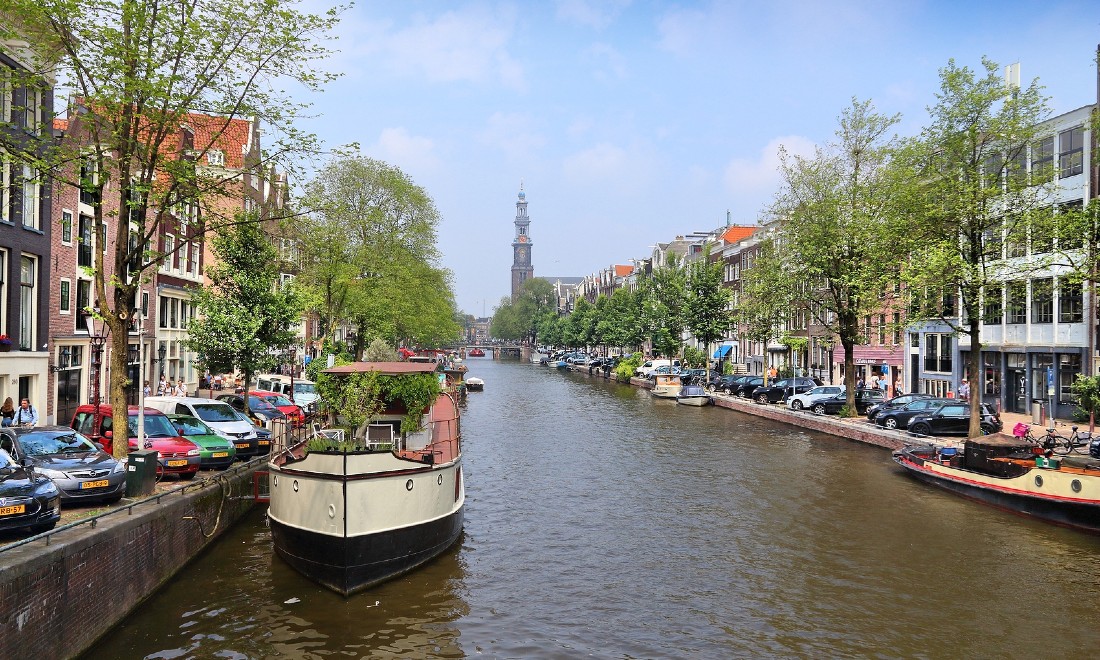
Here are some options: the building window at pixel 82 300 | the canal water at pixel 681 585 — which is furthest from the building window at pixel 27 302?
the canal water at pixel 681 585

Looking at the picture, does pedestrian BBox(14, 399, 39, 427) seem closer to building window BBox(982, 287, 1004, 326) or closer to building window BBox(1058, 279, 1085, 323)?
building window BBox(982, 287, 1004, 326)

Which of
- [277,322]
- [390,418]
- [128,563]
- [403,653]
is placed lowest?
[403,653]

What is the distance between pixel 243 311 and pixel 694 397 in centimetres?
3504

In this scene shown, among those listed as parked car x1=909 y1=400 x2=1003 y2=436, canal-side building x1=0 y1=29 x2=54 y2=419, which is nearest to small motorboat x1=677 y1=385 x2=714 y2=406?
parked car x1=909 y1=400 x2=1003 y2=436

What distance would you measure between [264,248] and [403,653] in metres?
22.2

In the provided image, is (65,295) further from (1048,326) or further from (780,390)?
(1048,326)

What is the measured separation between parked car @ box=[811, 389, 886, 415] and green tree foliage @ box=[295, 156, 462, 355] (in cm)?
2774

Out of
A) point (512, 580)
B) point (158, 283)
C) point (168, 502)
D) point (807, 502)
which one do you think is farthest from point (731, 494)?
point (158, 283)

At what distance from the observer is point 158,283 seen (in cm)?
4547

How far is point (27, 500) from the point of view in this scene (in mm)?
12430

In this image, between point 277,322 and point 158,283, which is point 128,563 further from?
point 158,283

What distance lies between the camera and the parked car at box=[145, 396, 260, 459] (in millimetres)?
24261

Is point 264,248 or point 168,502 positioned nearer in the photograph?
point 168,502

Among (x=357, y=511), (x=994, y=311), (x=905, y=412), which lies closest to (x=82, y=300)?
(x=357, y=511)
